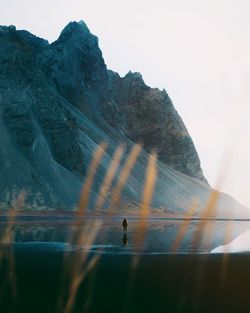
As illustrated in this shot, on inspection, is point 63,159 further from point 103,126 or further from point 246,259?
point 246,259

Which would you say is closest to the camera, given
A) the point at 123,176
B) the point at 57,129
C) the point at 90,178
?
the point at 57,129

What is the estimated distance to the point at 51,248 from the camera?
94.1ft

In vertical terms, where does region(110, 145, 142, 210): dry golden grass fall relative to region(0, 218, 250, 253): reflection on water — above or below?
below

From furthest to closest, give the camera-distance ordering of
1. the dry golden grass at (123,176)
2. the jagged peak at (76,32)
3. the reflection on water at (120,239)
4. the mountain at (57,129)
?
the jagged peak at (76,32) → the dry golden grass at (123,176) → the mountain at (57,129) → the reflection on water at (120,239)

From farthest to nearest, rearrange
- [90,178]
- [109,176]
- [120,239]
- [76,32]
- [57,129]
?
[76,32] < [109,176] < [90,178] < [57,129] < [120,239]

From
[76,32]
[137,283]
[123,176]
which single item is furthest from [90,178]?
[137,283]

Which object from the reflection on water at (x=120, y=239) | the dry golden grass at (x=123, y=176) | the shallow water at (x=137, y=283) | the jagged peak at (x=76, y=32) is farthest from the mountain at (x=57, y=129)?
the shallow water at (x=137, y=283)

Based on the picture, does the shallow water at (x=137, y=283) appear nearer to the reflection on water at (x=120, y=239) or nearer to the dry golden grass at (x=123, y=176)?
the reflection on water at (x=120, y=239)

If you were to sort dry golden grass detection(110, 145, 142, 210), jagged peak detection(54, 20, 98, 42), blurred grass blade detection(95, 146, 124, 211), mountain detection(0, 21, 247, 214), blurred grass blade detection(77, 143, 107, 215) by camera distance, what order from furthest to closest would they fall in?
jagged peak detection(54, 20, 98, 42) < dry golden grass detection(110, 145, 142, 210) < blurred grass blade detection(95, 146, 124, 211) < blurred grass blade detection(77, 143, 107, 215) < mountain detection(0, 21, 247, 214)

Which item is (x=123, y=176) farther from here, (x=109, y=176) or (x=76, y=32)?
(x=76, y=32)

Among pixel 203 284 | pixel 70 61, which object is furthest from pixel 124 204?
pixel 203 284

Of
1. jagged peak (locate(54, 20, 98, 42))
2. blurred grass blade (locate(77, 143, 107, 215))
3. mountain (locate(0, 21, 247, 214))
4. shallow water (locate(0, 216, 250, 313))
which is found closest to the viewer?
shallow water (locate(0, 216, 250, 313))

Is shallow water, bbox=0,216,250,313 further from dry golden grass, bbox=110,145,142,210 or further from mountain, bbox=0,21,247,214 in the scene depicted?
dry golden grass, bbox=110,145,142,210

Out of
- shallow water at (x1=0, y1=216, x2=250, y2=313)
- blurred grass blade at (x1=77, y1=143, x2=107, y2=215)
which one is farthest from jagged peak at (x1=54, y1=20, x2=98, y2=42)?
shallow water at (x1=0, y1=216, x2=250, y2=313)
